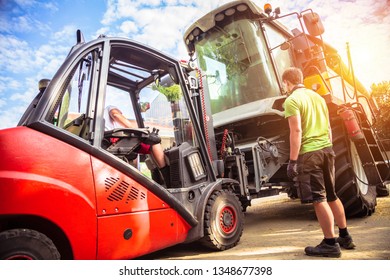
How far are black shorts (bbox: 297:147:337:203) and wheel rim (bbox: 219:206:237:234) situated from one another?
0.73 meters

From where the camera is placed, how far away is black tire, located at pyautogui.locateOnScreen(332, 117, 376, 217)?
3.37 metres

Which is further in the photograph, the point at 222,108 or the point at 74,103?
the point at 222,108

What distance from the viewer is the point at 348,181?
340 cm

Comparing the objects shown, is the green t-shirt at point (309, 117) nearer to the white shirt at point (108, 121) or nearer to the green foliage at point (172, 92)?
the green foliage at point (172, 92)

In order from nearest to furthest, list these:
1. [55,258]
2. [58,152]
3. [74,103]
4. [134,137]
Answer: [55,258], [58,152], [74,103], [134,137]

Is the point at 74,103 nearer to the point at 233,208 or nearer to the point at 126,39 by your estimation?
the point at 126,39

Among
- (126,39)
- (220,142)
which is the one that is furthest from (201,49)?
(126,39)

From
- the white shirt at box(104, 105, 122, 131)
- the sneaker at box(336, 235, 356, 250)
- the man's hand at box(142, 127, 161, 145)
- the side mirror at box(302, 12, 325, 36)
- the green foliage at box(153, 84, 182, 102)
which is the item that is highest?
the side mirror at box(302, 12, 325, 36)

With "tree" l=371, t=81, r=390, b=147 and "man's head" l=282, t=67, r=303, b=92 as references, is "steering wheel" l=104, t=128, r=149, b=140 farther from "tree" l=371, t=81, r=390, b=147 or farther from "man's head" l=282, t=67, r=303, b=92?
"tree" l=371, t=81, r=390, b=147

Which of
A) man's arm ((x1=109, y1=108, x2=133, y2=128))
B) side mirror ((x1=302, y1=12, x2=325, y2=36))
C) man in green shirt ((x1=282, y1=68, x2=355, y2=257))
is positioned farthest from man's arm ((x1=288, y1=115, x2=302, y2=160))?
man's arm ((x1=109, y1=108, x2=133, y2=128))

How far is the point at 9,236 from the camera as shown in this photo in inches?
56.1

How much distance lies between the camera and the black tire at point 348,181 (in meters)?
3.37

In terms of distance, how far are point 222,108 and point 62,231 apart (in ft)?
9.41

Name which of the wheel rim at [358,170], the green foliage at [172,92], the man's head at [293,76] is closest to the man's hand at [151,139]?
the green foliage at [172,92]
